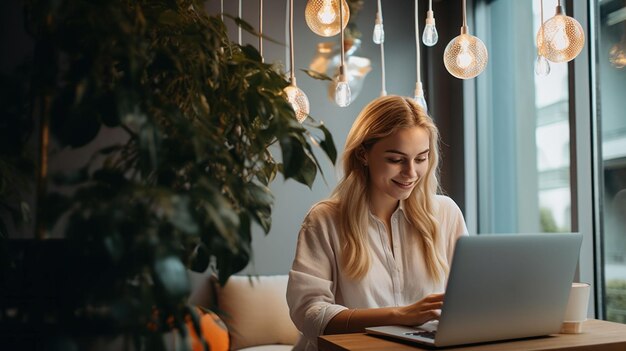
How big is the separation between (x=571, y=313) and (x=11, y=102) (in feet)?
4.16

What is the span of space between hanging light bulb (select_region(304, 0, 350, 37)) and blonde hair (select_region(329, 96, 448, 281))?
14.2 inches

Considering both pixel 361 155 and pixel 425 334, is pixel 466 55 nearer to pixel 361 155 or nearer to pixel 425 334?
pixel 361 155

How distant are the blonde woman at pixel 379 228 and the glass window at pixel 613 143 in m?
1.13

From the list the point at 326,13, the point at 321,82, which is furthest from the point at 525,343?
the point at 321,82

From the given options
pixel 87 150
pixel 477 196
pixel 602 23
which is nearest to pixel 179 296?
pixel 602 23

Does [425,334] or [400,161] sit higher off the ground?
[400,161]

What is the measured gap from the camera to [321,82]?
13.7ft

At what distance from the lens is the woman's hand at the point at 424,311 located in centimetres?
153

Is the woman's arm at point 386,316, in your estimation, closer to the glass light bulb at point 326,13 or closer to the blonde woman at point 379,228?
the blonde woman at point 379,228

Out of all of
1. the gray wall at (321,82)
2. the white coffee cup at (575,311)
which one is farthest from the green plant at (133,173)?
the gray wall at (321,82)

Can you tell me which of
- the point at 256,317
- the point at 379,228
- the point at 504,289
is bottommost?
the point at 256,317

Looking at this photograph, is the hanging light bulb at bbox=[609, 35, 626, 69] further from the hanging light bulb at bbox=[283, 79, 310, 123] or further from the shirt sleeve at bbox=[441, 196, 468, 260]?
the hanging light bulb at bbox=[283, 79, 310, 123]

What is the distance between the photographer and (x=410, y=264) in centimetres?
204

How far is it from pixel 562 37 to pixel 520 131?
73.0 inches
